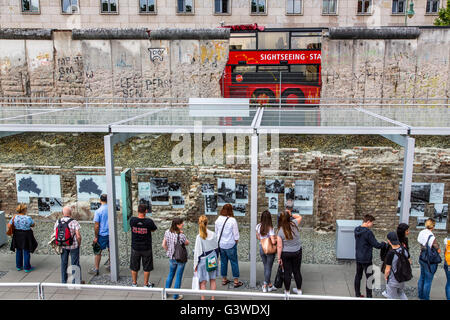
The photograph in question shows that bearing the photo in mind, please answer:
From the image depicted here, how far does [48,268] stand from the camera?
25.3 ft

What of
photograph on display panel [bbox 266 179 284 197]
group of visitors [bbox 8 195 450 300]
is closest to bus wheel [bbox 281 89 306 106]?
photograph on display panel [bbox 266 179 284 197]

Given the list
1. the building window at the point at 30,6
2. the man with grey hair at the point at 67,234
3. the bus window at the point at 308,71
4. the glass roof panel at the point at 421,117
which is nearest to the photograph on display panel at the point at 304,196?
the glass roof panel at the point at 421,117

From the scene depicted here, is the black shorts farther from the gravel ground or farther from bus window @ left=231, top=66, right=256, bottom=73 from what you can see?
bus window @ left=231, top=66, right=256, bottom=73

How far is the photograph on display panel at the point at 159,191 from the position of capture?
1000 cm

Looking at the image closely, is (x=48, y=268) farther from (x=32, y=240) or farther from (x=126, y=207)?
(x=126, y=207)

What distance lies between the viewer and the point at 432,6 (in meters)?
31.3

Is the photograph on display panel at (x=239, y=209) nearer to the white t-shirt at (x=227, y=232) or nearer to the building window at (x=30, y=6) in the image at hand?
the white t-shirt at (x=227, y=232)

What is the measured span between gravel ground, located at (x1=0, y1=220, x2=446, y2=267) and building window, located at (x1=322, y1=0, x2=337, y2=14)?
2625 cm

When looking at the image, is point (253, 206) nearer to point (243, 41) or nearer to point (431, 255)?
point (431, 255)

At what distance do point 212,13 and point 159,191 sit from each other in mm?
25024

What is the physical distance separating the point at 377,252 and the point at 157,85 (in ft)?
34.2

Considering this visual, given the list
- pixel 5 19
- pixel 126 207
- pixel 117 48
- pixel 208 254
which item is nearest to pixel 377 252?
pixel 208 254

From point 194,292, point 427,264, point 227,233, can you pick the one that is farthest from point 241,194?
point 194,292

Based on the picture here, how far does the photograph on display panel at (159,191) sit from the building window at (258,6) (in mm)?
A: 25207
